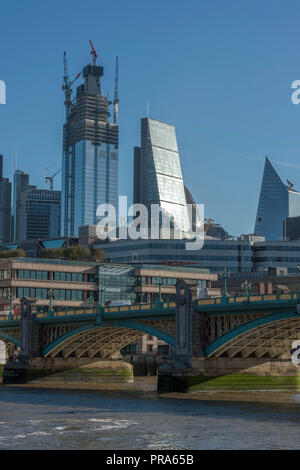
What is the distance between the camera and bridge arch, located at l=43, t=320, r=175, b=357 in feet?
349

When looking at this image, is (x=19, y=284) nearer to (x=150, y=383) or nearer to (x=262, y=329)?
(x=150, y=383)

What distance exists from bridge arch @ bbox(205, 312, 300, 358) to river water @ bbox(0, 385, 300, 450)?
5.00 m

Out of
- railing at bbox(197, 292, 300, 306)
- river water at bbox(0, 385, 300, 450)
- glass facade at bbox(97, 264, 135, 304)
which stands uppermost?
glass facade at bbox(97, 264, 135, 304)

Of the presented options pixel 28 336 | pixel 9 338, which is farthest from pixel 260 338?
pixel 9 338

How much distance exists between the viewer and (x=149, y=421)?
219ft

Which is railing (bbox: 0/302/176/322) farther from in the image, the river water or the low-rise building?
the low-rise building

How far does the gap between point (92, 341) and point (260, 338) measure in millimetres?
29712

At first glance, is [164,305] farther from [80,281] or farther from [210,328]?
[80,281]

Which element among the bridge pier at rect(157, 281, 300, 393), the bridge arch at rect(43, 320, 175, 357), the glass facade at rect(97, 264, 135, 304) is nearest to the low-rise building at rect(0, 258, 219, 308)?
the glass facade at rect(97, 264, 135, 304)

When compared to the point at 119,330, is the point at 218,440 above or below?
below

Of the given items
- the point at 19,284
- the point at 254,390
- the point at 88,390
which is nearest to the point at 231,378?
the point at 254,390
